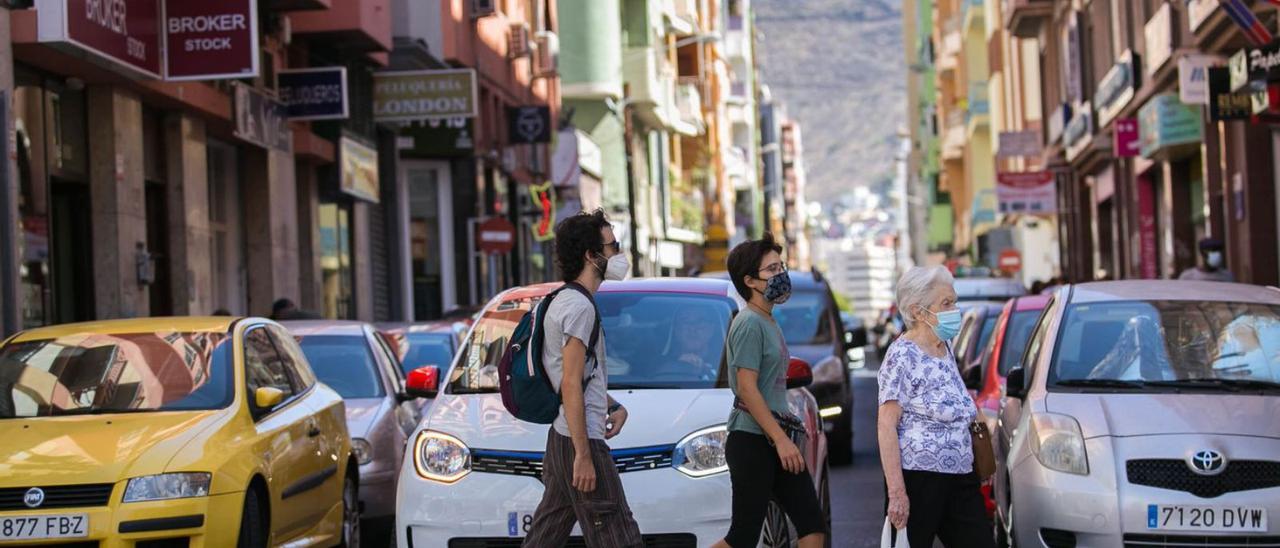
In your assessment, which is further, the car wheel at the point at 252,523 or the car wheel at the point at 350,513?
the car wheel at the point at 350,513

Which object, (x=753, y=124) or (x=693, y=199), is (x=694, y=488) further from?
(x=753, y=124)

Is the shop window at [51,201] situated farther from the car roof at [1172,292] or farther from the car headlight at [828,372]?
the car roof at [1172,292]

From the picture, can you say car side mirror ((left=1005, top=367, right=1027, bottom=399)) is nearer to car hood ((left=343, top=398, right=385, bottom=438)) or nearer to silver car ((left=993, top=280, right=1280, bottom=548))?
silver car ((left=993, top=280, right=1280, bottom=548))

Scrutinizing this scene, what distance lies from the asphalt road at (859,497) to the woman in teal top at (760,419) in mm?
4291

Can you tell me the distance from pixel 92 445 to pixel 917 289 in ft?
13.2

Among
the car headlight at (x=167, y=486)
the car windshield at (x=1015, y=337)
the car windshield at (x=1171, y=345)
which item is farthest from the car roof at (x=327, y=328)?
the car windshield at (x=1171, y=345)

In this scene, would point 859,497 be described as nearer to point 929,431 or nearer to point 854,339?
point 854,339

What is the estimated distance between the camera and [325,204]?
3006 cm

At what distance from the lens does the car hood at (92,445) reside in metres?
9.01

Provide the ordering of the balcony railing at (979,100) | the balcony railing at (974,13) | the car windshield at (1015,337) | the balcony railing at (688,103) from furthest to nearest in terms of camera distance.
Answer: the balcony railing at (688,103)
the balcony railing at (979,100)
the balcony railing at (974,13)
the car windshield at (1015,337)

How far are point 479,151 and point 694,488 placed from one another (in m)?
31.2

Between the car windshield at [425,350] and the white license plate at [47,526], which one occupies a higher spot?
the car windshield at [425,350]

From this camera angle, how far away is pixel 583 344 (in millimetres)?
7348

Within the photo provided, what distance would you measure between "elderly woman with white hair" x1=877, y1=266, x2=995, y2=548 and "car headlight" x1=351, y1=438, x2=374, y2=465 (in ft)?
20.3
